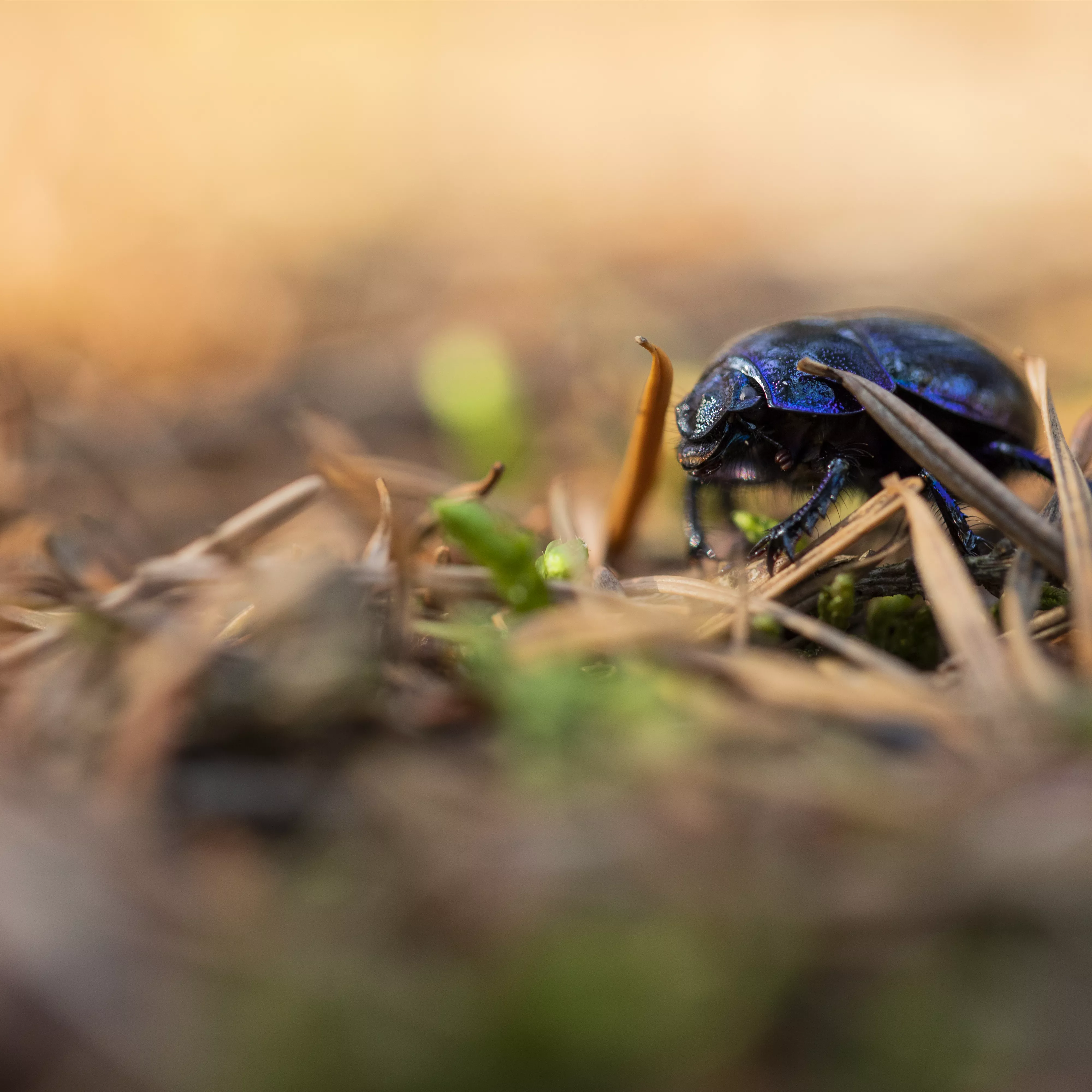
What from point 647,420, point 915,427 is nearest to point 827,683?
point 915,427

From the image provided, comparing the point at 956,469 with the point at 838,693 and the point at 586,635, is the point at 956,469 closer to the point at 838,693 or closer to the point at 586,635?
the point at 838,693

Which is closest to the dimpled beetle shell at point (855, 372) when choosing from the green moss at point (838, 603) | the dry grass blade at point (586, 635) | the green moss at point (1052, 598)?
the green moss at point (838, 603)

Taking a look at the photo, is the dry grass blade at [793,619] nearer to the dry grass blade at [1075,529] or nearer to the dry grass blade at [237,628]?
the dry grass blade at [1075,529]

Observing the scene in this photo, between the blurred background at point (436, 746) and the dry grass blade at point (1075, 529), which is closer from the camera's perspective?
the blurred background at point (436, 746)

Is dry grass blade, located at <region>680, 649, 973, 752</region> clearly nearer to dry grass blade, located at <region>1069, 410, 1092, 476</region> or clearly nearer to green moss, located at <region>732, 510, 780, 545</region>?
green moss, located at <region>732, 510, 780, 545</region>

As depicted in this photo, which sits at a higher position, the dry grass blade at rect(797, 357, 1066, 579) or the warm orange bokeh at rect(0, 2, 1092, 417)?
the warm orange bokeh at rect(0, 2, 1092, 417)

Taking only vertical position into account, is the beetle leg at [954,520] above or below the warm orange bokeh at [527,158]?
below

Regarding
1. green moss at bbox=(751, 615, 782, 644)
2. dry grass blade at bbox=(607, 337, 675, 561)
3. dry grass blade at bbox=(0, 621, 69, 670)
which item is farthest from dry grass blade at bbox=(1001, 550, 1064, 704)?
dry grass blade at bbox=(0, 621, 69, 670)
